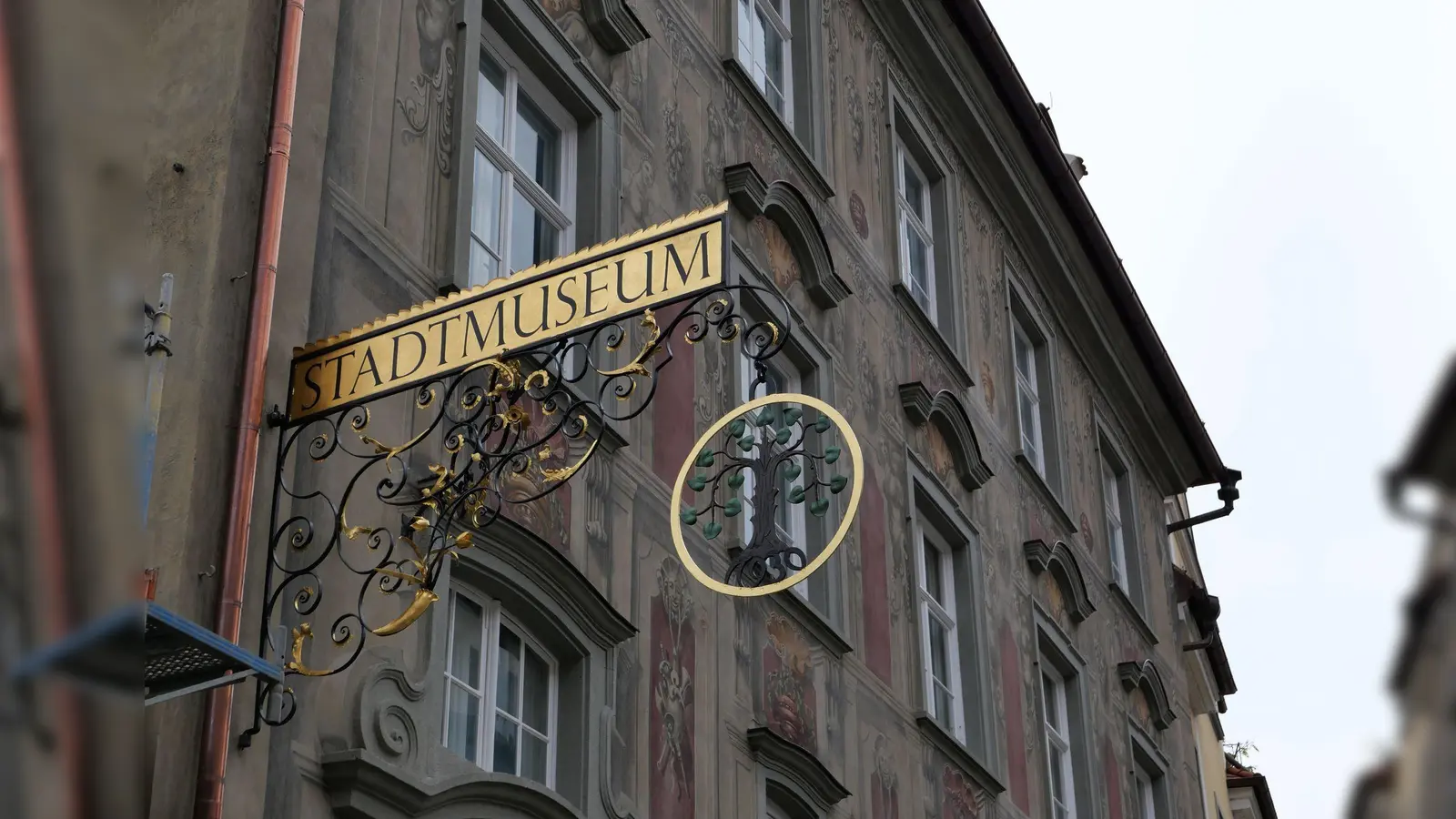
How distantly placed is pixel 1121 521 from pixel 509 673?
14560 mm

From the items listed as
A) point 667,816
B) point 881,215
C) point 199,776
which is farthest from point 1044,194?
point 199,776

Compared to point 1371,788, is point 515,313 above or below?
above

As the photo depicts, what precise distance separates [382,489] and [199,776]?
1675 mm

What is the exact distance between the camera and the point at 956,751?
13.6 m

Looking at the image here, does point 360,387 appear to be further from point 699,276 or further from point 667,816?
point 667,816

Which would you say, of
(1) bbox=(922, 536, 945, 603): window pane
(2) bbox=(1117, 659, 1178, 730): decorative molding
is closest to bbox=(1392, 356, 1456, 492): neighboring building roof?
(1) bbox=(922, 536, 945, 603): window pane

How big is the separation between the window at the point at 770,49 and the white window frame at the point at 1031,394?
4.71 meters

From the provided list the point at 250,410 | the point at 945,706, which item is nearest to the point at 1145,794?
the point at 945,706

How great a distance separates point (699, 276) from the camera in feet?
19.9

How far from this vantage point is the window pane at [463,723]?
7781 millimetres

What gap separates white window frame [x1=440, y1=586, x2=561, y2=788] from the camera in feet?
25.8

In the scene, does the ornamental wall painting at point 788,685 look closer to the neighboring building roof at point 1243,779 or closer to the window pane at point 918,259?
the window pane at point 918,259

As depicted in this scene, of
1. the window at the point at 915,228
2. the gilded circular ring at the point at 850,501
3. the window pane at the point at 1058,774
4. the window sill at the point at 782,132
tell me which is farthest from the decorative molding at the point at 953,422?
the gilded circular ring at the point at 850,501

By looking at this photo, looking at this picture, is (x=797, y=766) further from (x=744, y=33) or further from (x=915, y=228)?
(x=915, y=228)
